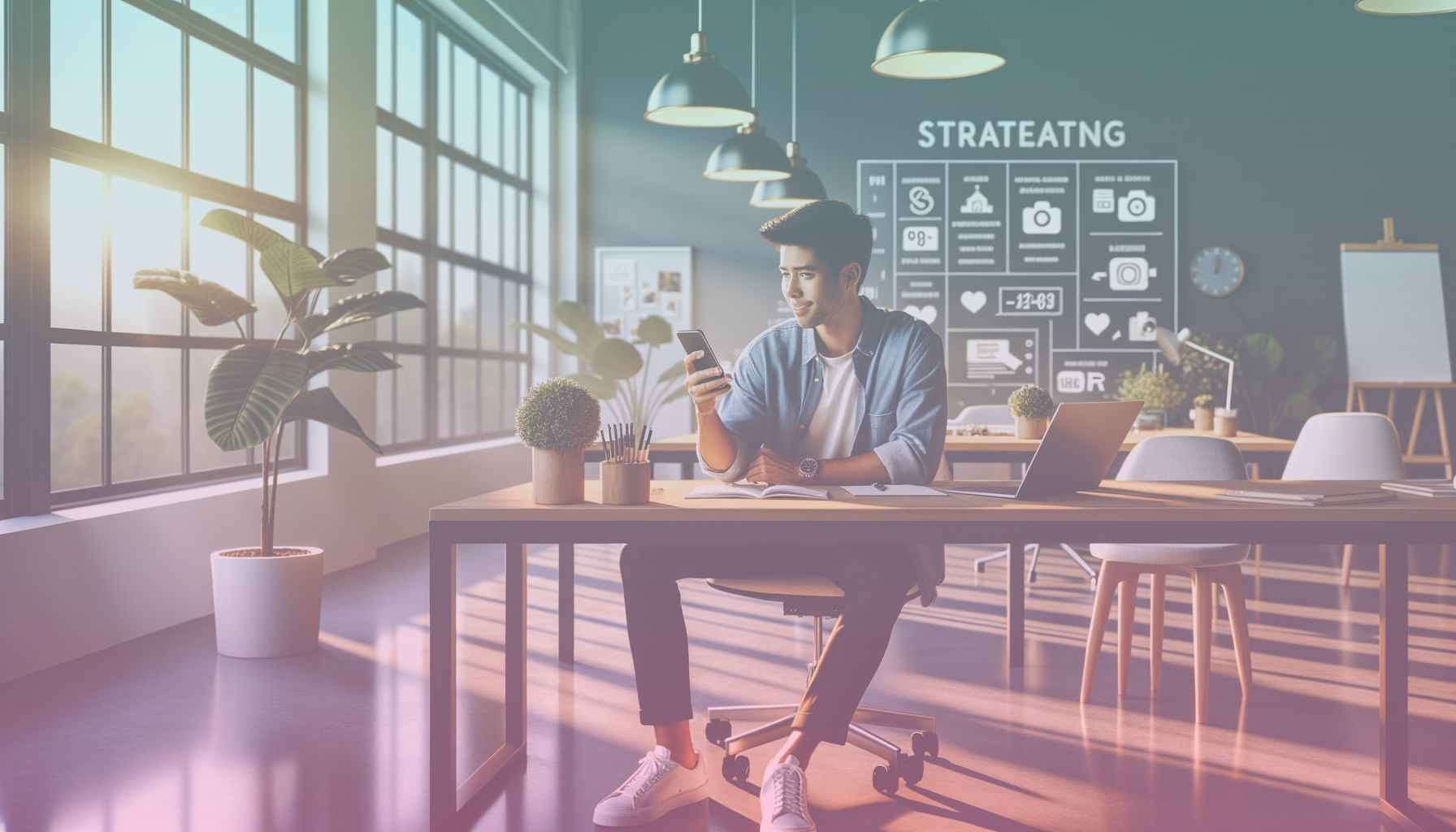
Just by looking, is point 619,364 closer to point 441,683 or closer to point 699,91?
point 699,91

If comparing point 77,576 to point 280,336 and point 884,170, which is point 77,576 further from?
point 884,170

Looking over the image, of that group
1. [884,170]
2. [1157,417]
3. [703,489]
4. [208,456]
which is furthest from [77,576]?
[884,170]

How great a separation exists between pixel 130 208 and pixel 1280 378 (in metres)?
7.80

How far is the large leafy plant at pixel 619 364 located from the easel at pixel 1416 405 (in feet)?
16.5

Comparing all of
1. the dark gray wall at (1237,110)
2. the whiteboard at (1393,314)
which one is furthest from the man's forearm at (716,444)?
the whiteboard at (1393,314)

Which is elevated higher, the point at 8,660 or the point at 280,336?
the point at 280,336

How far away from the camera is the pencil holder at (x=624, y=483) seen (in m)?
2.12

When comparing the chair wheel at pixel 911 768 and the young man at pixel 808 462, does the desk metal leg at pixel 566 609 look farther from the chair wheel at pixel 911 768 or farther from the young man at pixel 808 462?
the chair wheel at pixel 911 768

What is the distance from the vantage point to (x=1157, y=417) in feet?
16.1

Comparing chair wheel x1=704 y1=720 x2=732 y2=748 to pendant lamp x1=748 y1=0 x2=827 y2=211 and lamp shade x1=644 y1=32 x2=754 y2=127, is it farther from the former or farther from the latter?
pendant lamp x1=748 y1=0 x2=827 y2=211

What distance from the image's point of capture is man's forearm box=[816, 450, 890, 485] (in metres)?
2.56

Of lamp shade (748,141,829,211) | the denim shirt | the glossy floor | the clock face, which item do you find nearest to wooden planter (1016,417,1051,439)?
the glossy floor

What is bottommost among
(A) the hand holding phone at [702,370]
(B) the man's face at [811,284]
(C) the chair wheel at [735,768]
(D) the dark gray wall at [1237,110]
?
(C) the chair wheel at [735,768]

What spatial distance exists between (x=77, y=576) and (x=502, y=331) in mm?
4667
